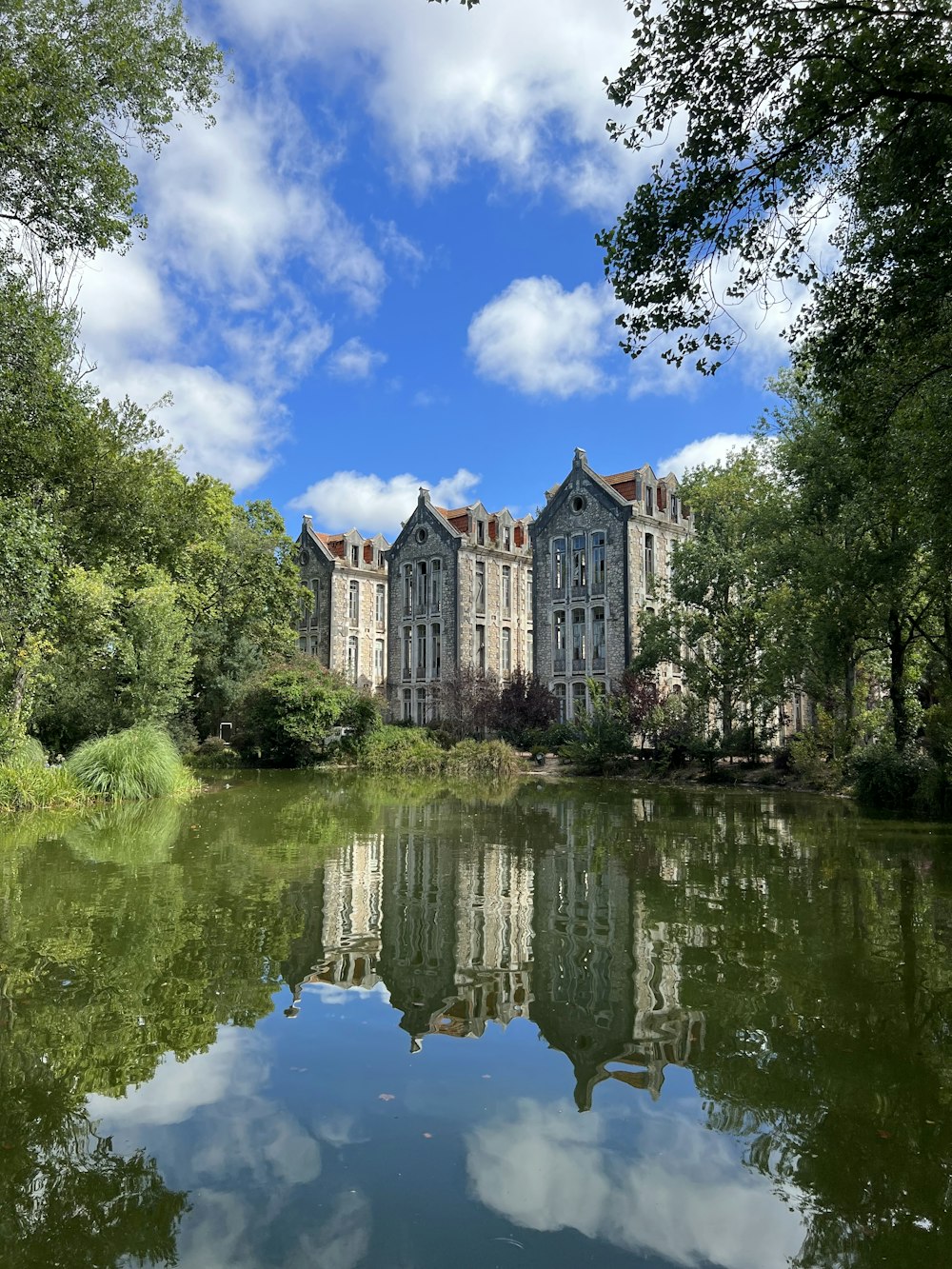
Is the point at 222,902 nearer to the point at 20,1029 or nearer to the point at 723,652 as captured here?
the point at 20,1029

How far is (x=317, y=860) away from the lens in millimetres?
12320

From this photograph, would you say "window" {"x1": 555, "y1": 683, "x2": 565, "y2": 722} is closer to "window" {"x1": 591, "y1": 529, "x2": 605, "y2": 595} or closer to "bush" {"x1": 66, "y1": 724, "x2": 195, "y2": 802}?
"window" {"x1": 591, "y1": 529, "x2": 605, "y2": 595}

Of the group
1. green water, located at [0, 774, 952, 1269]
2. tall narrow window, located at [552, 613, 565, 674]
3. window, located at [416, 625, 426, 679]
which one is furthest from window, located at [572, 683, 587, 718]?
green water, located at [0, 774, 952, 1269]

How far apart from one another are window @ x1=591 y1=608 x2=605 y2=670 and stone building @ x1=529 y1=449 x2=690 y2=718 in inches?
2.0

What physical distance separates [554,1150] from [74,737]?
2820 cm

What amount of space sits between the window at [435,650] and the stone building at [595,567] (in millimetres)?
7568

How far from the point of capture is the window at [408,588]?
169 ft

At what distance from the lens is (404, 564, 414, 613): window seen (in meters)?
51.6

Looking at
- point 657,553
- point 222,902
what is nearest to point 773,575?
point 657,553

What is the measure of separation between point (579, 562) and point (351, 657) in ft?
60.0

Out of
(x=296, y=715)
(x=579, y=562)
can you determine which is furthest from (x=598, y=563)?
(x=296, y=715)

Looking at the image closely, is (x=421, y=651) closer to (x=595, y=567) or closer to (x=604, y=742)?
(x=595, y=567)

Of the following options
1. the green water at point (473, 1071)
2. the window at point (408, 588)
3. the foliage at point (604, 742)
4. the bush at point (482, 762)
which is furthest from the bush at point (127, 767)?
the window at point (408, 588)

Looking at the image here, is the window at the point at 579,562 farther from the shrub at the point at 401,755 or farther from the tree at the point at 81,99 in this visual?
the tree at the point at 81,99
